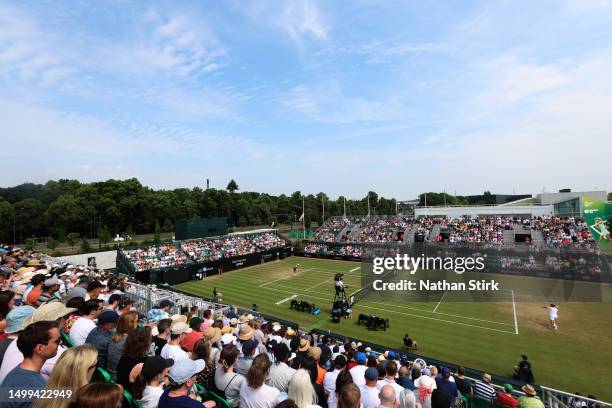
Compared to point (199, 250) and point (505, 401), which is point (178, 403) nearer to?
point (505, 401)

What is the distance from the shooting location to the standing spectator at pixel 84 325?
543 cm

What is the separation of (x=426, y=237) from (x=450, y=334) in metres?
27.1

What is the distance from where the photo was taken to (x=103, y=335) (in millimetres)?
5141

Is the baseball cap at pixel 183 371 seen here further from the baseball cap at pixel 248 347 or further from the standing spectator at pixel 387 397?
the standing spectator at pixel 387 397

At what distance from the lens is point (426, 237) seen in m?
43.5

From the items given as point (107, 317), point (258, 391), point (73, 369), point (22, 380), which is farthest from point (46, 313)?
point (258, 391)

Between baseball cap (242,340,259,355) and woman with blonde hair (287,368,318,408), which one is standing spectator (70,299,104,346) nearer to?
baseball cap (242,340,259,355)

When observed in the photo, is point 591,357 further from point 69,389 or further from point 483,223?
point 483,223

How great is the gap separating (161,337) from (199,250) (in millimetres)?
32511

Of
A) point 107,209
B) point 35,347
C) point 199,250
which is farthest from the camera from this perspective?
point 107,209

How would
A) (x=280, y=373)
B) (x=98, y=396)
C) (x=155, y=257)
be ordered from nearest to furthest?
(x=98, y=396)
(x=280, y=373)
(x=155, y=257)

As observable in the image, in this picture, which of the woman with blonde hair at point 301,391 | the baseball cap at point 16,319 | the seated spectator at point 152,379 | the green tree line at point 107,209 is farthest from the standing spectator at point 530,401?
the green tree line at point 107,209

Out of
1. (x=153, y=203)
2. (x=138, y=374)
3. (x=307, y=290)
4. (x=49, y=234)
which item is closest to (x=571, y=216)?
(x=307, y=290)

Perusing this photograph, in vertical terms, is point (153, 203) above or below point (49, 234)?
above
